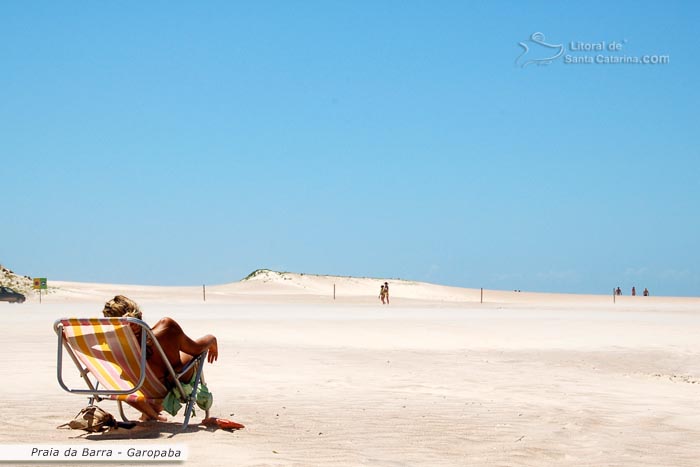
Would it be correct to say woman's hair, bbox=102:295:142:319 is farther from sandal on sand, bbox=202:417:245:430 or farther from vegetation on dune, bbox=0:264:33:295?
vegetation on dune, bbox=0:264:33:295

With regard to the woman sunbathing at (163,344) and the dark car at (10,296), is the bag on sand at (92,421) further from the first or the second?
the dark car at (10,296)

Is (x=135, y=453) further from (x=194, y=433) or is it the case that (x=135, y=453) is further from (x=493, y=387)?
(x=493, y=387)

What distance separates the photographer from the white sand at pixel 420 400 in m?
7.30

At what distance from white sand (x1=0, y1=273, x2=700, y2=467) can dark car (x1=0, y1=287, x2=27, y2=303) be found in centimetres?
2280

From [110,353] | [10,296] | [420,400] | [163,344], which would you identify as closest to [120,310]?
[110,353]

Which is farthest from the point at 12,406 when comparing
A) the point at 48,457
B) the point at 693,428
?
the point at 693,428

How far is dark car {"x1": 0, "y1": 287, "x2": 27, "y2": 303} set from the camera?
42344 millimetres

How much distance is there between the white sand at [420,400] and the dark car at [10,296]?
22798 millimetres

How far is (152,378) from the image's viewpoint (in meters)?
7.55

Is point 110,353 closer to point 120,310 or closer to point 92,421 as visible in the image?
point 120,310

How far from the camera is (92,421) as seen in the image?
7.48 meters

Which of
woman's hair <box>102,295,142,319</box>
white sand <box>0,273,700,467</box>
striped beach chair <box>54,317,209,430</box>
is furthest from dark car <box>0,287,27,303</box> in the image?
woman's hair <box>102,295,142,319</box>

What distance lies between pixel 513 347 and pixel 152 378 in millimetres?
11764

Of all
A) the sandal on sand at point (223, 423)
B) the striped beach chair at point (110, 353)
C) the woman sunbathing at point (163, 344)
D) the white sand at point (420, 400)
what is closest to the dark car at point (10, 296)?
the white sand at point (420, 400)
